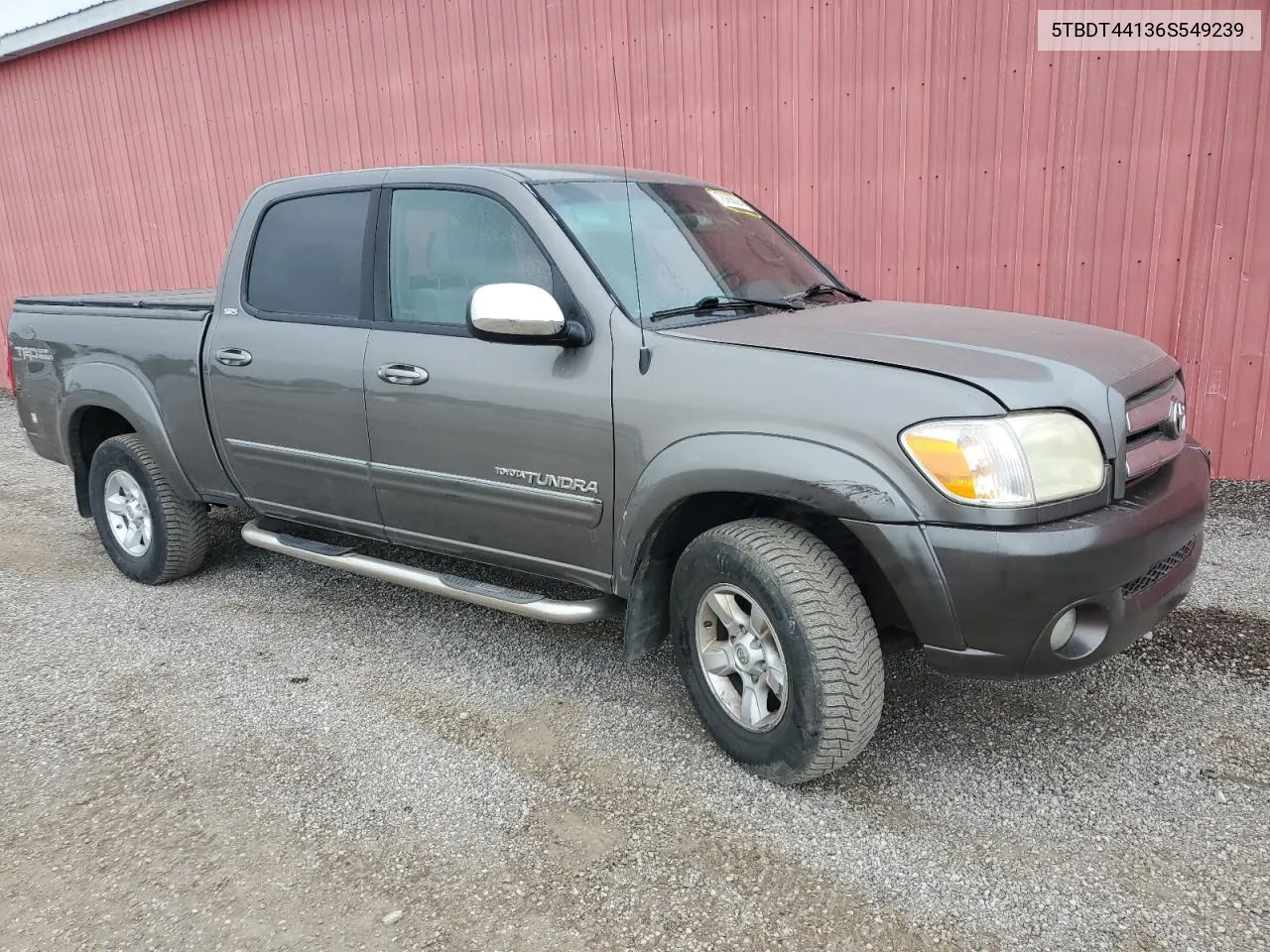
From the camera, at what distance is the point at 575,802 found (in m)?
2.85

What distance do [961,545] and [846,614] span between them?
0.39 m

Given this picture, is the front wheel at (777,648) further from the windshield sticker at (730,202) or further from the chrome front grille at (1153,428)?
the windshield sticker at (730,202)

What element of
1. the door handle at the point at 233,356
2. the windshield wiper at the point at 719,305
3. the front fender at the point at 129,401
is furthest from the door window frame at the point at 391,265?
the front fender at the point at 129,401

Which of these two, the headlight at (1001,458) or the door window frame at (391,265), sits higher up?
the door window frame at (391,265)

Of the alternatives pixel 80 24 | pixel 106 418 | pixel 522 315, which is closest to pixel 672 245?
pixel 522 315

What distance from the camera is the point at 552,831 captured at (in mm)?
2715

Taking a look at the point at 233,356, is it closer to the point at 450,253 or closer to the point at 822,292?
the point at 450,253

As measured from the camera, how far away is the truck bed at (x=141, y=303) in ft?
14.3

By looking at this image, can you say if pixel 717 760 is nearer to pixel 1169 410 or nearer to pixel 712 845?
pixel 712 845

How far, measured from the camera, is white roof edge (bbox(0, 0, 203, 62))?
357 inches

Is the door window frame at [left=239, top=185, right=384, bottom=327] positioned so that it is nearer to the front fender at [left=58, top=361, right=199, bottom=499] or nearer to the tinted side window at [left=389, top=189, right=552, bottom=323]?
the tinted side window at [left=389, top=189, right=552, bottom=323]

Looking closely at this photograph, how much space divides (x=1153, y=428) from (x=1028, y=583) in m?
0.82

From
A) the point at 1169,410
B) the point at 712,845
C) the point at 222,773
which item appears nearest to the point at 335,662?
the point at 222,773

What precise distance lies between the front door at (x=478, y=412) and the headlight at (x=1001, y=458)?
3.38 feet
